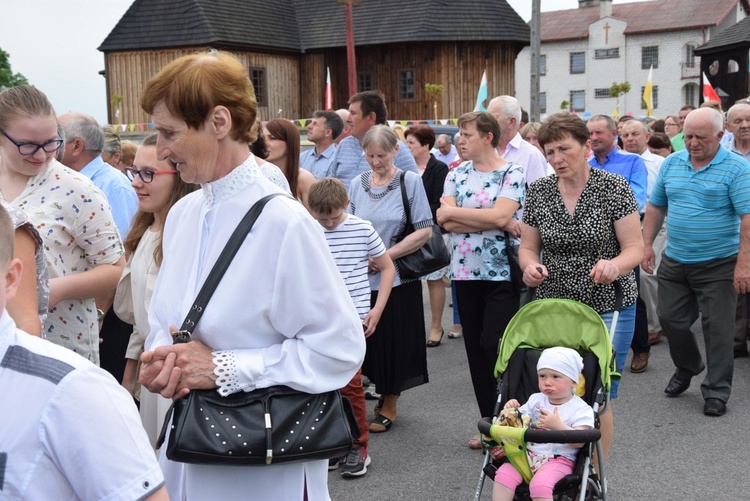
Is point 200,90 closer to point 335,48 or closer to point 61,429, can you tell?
point 61,429

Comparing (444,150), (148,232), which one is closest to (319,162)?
(148,232)

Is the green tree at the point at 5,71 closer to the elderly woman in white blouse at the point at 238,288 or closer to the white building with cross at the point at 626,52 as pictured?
the white building with cross at the point at 626,52

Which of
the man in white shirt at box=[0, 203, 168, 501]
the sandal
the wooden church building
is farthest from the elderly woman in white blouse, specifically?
the wooden church building

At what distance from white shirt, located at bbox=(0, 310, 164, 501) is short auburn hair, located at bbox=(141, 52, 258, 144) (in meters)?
1.06

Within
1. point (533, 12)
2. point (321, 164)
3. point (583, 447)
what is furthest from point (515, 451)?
point (533, 12)

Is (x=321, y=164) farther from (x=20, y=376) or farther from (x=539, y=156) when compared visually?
(x=20, y=376)

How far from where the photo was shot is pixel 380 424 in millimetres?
6508

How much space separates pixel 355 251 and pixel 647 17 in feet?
245

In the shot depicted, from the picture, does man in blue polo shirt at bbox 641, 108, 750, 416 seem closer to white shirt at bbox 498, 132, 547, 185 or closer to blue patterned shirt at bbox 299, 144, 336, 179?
white shirt at bbox 498, 132, 547, 185

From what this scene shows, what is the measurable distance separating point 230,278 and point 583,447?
241 centimetres

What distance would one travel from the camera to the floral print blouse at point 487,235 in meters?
5.83

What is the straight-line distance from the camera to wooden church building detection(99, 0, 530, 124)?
38.3m

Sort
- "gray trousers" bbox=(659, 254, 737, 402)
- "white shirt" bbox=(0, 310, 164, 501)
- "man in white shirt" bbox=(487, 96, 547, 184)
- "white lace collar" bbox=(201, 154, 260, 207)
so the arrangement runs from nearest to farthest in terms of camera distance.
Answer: "white shirt" bbox=(0, 310, 164, 501) → "white lace collar" bbox=(201, 154, 260, 207) → "gray trousers" bbox=(659, 254, 737, 402) → "man in white shirt" bbox=(487, 96, 547, 184)

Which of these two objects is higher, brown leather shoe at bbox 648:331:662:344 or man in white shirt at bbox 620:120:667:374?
man in white shirt at bbox 620:120:667:374
